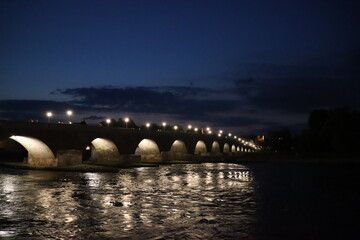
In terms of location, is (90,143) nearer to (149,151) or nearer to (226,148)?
(149,151)

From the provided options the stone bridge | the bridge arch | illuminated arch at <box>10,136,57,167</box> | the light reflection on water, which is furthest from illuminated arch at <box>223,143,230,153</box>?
the light reflection on water

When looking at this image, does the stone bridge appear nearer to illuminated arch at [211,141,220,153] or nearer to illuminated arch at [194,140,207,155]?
illuminated arch at [194,140,207,155]

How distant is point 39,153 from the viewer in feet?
140

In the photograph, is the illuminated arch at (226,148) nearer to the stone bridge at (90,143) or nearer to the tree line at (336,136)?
the tree line at (336,136)

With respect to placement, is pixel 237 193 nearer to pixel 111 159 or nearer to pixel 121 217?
pixel 121 217

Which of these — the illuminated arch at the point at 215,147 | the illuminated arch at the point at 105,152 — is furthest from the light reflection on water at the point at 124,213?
the illuminated arch at the point at 215,147

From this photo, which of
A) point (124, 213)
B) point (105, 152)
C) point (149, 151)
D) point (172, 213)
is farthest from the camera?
point (149, 151)

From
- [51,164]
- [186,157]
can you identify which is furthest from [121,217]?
[186,157]

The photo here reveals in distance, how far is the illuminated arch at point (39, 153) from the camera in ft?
134

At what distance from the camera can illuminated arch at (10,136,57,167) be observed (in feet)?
134

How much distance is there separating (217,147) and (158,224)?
9308 cm

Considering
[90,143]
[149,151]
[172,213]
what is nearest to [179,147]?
[149,151]

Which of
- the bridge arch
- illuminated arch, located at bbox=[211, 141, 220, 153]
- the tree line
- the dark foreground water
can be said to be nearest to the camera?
the dark foreground water

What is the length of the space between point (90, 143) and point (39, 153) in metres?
6.55
